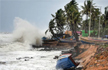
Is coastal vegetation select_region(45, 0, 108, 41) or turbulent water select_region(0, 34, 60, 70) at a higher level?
coastal vegetation select_region(45, 0, 108, 41)

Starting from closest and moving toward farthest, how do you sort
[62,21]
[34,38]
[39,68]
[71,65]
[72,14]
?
[71,65] < [39,68] < [72,14] < [34,38] < [62,21]

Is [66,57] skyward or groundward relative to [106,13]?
groundward

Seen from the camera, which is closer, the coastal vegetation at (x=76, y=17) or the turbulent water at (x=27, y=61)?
the turbulent water at (x=27, y=61)

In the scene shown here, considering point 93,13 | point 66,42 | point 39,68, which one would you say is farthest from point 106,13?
point 39,68

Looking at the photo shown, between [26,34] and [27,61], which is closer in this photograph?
[27,61]

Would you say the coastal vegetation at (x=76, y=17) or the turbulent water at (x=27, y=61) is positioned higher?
the coastal vegetation at (x=76, y=17)

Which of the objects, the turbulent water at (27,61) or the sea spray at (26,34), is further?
the sea spray at (26,34)

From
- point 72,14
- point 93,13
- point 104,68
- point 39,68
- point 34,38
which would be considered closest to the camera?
point 104,68

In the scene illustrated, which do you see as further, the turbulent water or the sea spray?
the sea spray

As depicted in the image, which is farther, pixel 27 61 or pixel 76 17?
pixel 76 17

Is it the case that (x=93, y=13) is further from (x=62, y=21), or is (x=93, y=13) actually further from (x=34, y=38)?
(x=34, y=38)

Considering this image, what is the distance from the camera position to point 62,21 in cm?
4544

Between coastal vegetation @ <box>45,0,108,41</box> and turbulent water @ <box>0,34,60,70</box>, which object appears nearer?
turbulent water @ <box>0,34,60,70</box>

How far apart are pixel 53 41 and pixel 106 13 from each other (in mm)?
16575
